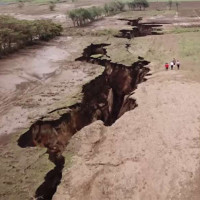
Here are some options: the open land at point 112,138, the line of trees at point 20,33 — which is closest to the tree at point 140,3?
the line of trees at point 20,33

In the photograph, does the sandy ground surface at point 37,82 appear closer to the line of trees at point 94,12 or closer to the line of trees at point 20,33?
the line of trees at point 20,33

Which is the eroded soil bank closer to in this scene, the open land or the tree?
the open land

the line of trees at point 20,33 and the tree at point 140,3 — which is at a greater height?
the line of trees at point 20,33

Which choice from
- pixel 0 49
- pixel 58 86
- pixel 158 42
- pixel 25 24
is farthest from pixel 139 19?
pixel 58 86

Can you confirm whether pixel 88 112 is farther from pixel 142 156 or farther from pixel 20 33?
pixel 20 33

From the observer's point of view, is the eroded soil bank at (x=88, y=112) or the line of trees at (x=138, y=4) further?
the line of trees at (x=138, y=4)

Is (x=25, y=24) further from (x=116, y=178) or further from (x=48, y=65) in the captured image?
(x=116, y=178)
